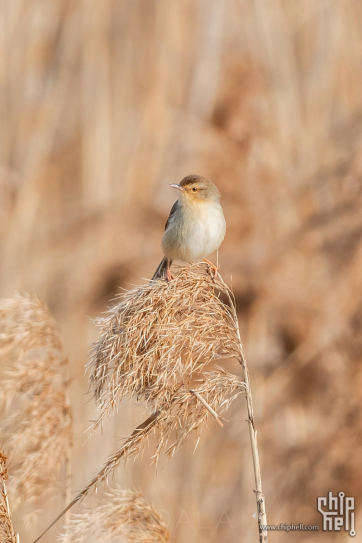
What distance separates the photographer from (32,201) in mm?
3195

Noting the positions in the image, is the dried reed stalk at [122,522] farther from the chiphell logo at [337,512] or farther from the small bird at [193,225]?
the chiphell logo at [337,512]

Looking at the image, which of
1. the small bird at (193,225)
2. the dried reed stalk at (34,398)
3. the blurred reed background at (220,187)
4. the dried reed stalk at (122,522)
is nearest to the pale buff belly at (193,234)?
the small bird at (193,225)

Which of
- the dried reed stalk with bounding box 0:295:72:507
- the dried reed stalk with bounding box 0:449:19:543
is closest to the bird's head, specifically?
the dried reed stalk with bounding box 0:295:72:507

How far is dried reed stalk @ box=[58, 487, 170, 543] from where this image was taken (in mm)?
1478

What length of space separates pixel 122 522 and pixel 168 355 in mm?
549

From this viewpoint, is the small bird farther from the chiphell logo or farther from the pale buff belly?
the chiphell logo

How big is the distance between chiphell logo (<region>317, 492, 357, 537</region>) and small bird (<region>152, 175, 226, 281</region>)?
1.56 m

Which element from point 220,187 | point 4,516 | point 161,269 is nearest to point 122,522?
point 4,516

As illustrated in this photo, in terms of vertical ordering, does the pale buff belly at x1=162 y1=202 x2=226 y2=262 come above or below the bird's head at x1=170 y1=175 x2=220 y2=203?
below

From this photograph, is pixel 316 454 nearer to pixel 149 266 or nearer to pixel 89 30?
pixel 149 266

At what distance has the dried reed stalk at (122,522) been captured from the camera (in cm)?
148

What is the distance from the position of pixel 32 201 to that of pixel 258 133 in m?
1.53

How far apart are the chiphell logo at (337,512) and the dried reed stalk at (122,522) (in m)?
1.61

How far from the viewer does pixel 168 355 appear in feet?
4.89
